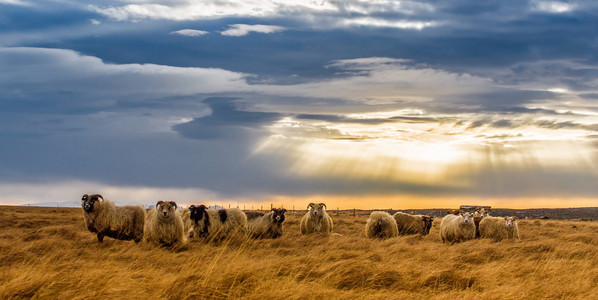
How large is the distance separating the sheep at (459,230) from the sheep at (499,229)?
1.38 m

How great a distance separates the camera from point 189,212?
861 inches

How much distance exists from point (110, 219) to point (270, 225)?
6.85 metres

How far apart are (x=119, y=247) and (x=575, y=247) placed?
52.4 feet

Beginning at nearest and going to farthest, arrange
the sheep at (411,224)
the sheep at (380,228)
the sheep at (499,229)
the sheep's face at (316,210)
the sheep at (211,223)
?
the sheep at (211,223)
the sheep's face at (316,210)
the sheep at (499,229)
the sheep at (380,228)
the sheep at (411,224)

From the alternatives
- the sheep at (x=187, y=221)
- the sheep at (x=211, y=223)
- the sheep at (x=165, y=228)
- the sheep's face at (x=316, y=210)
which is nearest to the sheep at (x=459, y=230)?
the sheep's face at (x=316, y=210)

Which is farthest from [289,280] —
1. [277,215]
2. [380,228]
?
[380,228]

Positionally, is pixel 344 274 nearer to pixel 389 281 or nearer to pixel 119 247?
pixel 389 281

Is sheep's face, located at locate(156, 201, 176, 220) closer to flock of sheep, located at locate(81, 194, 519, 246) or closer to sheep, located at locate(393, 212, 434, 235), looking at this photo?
flock of sheep, located at locate(81, 194, 519, 246)

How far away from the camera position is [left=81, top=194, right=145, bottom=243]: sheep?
1905 centimetres

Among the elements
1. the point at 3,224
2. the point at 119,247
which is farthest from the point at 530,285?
the point at 3,224

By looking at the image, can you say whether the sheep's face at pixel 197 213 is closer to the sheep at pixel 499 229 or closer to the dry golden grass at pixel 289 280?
the dry golden grass at pixel 289 280

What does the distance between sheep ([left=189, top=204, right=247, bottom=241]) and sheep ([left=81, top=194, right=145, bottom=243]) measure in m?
2.15

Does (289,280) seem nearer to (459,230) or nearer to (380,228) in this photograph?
(459,230)

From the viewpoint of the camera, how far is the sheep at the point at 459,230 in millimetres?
22156
